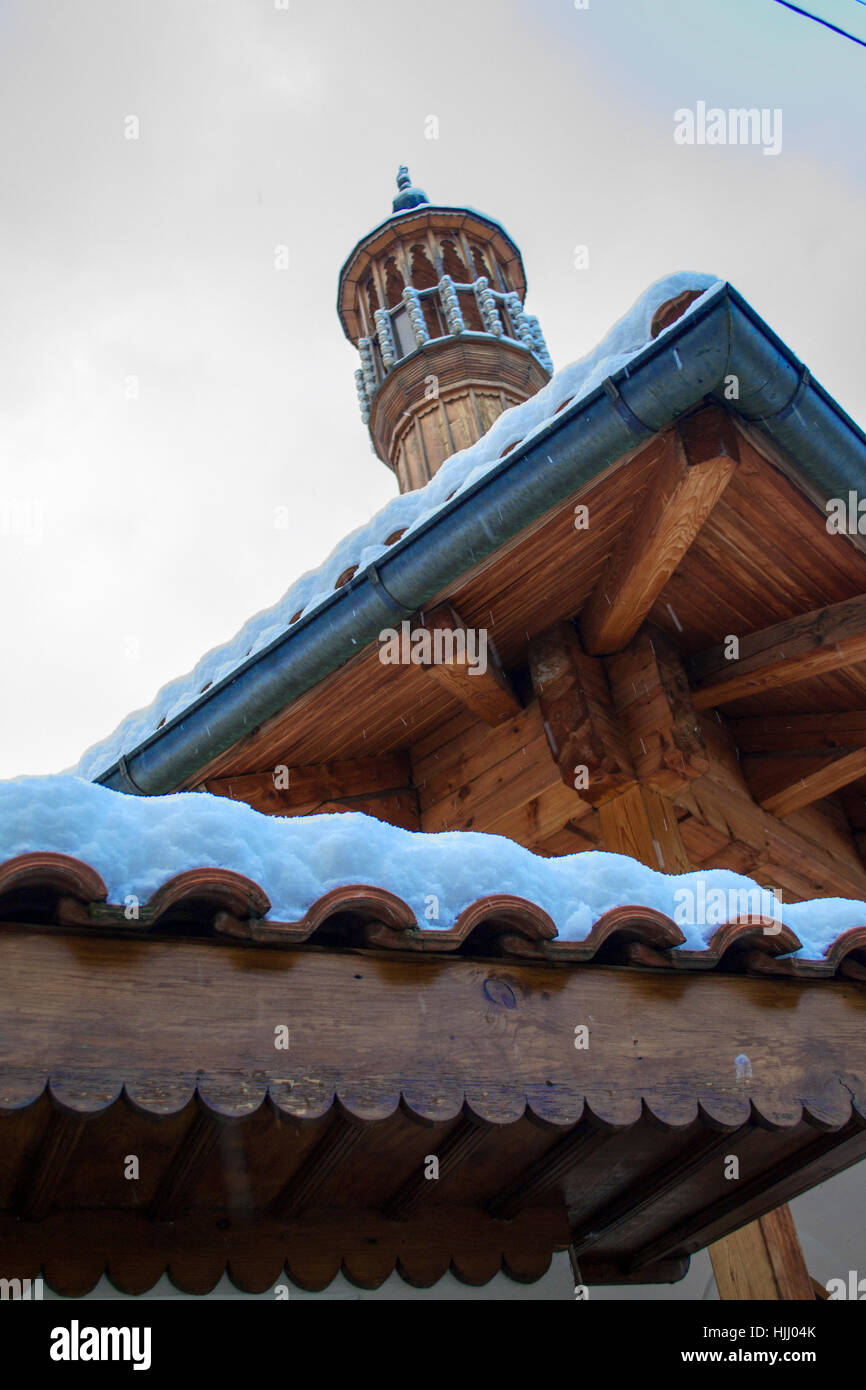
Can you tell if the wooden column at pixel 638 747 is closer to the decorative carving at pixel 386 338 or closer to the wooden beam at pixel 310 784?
the wooden beam at pixel 310 784

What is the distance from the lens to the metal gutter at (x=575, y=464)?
3.91 metres

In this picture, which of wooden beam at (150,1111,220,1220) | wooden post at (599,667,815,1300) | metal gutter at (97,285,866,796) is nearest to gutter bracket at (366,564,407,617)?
metal gutter at (97,285,866,796)

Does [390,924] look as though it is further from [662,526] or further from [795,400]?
[795,400]

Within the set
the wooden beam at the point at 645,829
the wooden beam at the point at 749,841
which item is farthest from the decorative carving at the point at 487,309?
the wooden beam at the point at 645,829

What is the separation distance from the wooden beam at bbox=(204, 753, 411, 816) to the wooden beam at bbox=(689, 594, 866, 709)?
5.06 feet

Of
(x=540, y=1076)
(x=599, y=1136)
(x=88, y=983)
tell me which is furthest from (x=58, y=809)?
(x=599, y=1136)

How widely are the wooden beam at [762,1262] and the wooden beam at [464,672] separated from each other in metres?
2.27

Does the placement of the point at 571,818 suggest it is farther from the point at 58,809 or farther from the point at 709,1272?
the point at 58,809

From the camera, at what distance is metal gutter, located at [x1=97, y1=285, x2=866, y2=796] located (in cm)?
391

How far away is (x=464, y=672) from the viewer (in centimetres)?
499

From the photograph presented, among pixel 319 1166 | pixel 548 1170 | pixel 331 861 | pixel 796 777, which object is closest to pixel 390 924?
pixel 331 861

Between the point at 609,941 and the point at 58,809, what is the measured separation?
1.19m

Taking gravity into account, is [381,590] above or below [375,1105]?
above

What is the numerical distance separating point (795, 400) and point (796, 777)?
2.12m
